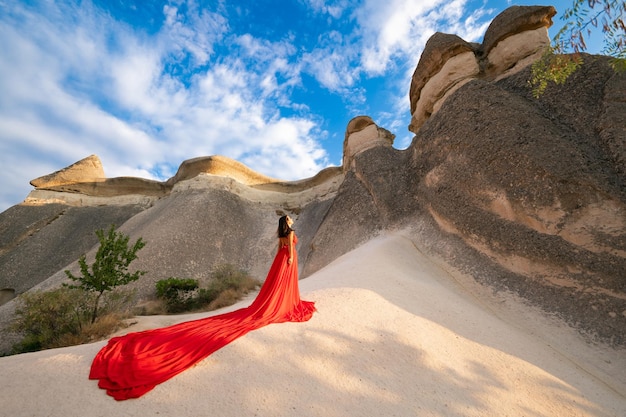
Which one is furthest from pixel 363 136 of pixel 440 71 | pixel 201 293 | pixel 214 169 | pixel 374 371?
pixel 374 371

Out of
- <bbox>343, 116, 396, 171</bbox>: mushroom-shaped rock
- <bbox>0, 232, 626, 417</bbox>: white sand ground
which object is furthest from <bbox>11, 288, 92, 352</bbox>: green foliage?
<bbox>343, 116, 396, 171</bbox>: mushroom-shaped rock

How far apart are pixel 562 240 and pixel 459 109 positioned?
4419 millimetres

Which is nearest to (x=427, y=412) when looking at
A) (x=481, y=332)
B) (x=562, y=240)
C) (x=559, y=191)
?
(x=481, y=332)

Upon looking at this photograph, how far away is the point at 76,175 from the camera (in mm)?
19703

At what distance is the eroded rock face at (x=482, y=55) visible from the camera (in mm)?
9047

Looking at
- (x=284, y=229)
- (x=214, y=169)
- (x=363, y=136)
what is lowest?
(x=284, y=229)

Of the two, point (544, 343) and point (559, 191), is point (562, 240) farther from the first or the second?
point (544, 343)

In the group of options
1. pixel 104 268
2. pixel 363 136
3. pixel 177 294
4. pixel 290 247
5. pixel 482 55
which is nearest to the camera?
pixel 290 247

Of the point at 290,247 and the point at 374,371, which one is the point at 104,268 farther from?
the point at 374,371

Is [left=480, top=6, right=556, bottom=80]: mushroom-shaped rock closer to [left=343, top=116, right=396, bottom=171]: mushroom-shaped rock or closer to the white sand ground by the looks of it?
[left=343, top=116, right=396, bottom=171]: mushroom-shaped rock

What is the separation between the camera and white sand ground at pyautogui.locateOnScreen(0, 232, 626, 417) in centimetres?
266

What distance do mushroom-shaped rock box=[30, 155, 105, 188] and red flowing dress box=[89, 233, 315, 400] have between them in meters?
20.7

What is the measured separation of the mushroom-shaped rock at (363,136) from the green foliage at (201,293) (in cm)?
762

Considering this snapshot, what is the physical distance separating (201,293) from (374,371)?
26.4 feet
